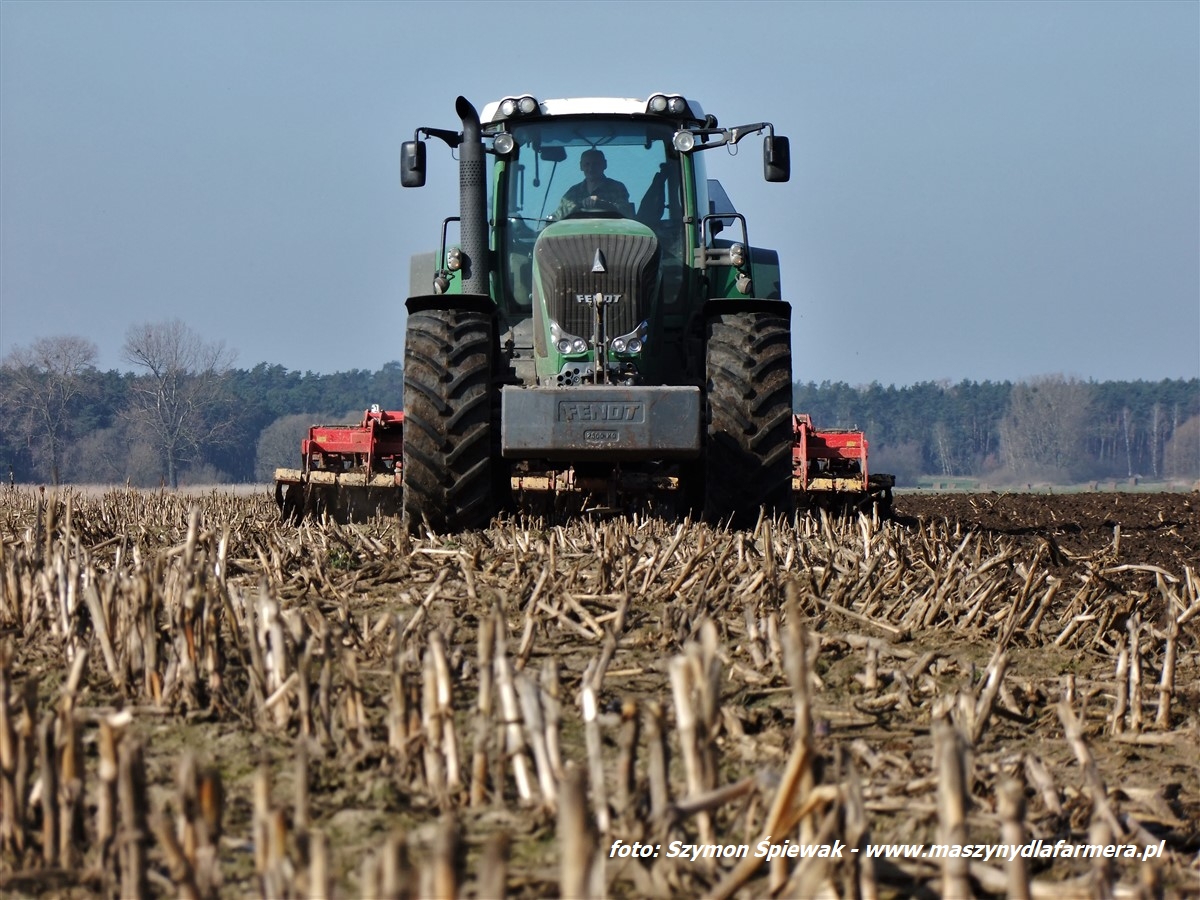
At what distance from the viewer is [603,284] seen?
350 inches

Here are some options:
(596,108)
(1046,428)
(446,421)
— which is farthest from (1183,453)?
(446,421)

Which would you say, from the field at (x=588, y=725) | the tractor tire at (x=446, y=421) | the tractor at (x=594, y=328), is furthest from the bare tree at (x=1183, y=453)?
the field at (x=588, y=725)

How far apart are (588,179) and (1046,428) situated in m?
98.1

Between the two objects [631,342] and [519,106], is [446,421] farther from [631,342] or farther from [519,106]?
[519,106]

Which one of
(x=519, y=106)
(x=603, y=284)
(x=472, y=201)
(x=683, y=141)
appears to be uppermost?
(x=519, y=106)

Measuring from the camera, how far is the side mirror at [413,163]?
9.43 m

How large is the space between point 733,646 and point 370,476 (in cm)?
670

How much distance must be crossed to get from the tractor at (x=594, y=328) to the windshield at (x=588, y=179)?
0.01 metres

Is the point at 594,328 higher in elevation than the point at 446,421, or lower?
higher

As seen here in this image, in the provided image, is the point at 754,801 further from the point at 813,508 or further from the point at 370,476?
the point at 813,508

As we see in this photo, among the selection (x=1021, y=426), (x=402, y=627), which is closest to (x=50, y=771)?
(x=402, y=627)

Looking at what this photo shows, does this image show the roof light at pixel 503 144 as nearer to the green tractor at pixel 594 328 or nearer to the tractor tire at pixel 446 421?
the green tractor at pixel 594 328

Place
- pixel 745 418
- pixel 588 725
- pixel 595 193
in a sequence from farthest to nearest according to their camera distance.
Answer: pixel 595 193, pixel 745 418, pixel 588 725

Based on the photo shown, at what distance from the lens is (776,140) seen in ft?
30.7
